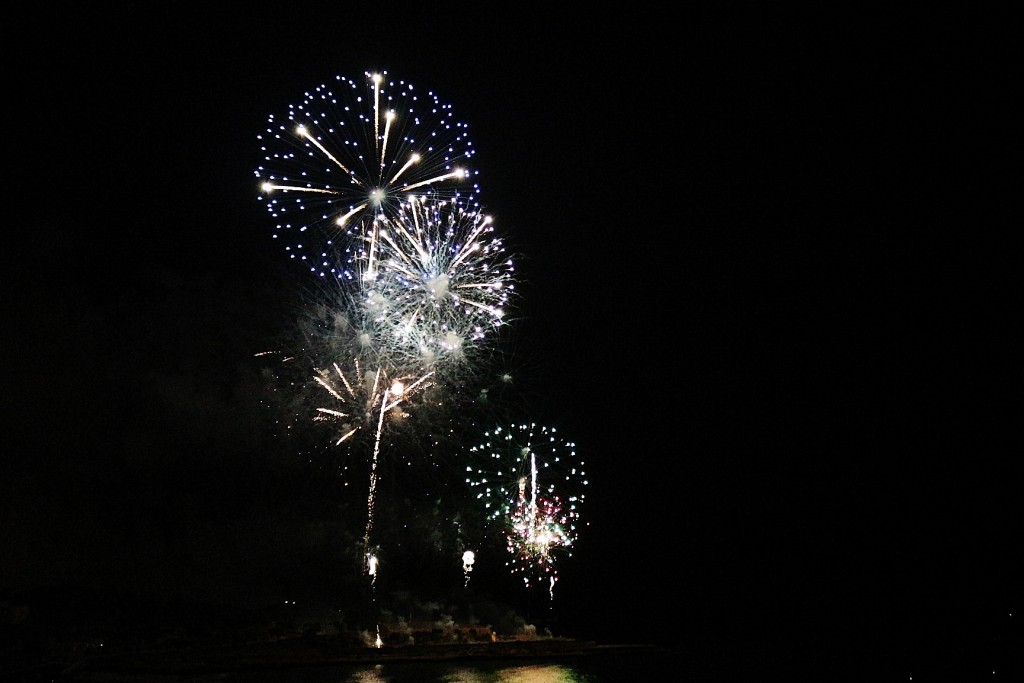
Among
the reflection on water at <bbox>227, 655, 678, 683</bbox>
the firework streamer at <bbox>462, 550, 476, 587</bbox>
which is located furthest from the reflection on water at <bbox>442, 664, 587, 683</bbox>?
the firework streamer at <bbox>462, 550, 476, 587</bbox>

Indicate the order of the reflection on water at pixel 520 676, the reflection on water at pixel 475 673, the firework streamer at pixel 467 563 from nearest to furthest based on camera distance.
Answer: the reflection on water at pixel 475 673
the reflection on water at pixel 520 676
the firework streamer at pixel 467 563

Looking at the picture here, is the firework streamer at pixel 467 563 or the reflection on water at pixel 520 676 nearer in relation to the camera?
the reflection on water at pixel 520 676

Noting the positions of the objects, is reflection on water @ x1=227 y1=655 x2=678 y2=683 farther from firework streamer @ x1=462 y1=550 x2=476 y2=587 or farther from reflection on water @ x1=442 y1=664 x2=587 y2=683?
firework streamer @ x1=462 y1=550 x2=476 y2=587

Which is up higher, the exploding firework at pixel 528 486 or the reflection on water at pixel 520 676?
the exploding firework at pixel 528 486

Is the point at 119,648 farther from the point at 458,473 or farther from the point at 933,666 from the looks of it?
the point at 933,666

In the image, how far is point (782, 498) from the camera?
34.5 metres

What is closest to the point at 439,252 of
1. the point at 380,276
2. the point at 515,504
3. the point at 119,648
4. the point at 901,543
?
the point at 380,276

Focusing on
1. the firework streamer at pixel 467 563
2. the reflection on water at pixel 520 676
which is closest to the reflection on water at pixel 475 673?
the reflection on water at pixel 520 676

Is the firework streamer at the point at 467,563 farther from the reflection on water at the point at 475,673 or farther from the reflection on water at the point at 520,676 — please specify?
the reflection on water at the point at 520,676

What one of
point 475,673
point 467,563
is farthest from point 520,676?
point 467,563

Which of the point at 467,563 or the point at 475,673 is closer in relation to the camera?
the point at 475,673

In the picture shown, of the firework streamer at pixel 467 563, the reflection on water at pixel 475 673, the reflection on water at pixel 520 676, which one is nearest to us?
the reflection on water at pixel 475 673

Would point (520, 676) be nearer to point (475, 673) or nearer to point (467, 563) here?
point (475, 673)

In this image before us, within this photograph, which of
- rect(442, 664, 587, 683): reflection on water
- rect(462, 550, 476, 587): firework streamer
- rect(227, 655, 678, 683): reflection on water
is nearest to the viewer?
rect(227, 655, 678, 683): reflection on water
